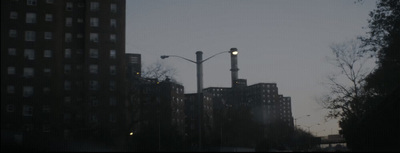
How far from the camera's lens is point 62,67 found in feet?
209

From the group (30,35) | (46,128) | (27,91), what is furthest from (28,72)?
(46,128)

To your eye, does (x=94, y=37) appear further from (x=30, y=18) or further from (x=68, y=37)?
(x=30, y=18)

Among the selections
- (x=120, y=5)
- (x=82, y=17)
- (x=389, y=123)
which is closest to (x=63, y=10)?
(x=82, y=17)

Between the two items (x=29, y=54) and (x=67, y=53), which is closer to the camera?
(x=29, y=54)

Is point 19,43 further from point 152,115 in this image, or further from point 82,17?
point 152,115

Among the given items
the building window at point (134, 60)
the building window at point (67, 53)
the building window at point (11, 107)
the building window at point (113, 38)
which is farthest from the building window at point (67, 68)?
the building window at point (134, 60)

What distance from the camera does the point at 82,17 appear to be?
65.8 meters

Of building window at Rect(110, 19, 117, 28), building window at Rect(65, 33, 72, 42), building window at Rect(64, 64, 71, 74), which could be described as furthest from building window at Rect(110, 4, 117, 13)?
building window at Rect(64, 64, 71, 74)

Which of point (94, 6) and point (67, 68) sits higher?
point (94, 6)

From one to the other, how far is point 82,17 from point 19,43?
10.9m

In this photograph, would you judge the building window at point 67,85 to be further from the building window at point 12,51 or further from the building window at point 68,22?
the building window at point 68,22

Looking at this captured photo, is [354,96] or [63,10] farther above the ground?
[63,10]

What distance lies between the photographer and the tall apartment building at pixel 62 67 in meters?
57.8

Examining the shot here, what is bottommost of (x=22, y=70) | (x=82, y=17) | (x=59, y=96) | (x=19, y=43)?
(x=59, y=96)
